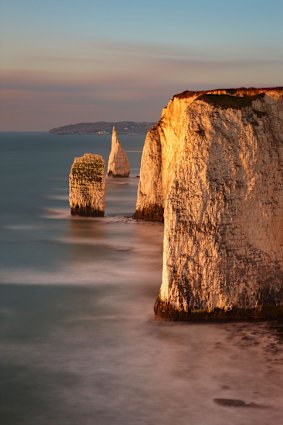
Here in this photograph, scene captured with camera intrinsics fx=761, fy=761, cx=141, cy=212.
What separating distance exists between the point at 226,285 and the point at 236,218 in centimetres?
139

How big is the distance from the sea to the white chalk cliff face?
565 millimetres

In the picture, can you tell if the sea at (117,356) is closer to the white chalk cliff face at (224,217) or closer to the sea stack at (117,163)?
the white chalk cliff face at (224,217)

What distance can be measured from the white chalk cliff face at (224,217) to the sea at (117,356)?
0.56 metres

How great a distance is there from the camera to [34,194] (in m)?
49.1

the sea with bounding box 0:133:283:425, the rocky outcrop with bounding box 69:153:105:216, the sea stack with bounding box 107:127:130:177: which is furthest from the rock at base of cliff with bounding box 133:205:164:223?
the sea stack with bounding box 107:127:130:177

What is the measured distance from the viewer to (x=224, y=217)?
15.6m

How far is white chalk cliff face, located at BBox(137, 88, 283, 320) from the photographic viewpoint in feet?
50.8

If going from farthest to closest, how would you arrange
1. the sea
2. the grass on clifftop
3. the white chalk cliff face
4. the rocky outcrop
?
the rocky outcrop, the grass on clifftop, the white chalk cliff face, the sea

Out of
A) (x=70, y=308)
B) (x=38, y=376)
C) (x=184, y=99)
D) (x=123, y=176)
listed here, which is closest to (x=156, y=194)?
(x=184, y=99)

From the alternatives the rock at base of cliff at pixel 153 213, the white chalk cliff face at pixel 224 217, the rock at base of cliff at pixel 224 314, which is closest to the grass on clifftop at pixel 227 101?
the white chalk cliff face at pixel 224 217

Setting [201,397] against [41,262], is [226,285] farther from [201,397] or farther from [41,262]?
[41,262]

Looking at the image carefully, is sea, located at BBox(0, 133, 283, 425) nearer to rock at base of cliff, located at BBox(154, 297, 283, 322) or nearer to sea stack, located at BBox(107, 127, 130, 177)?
rock at base of cliff, located at BBox(154, 297, 283, 322)

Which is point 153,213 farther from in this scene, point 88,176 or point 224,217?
point 224,217

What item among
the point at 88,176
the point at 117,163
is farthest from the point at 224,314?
the point at 117,163
